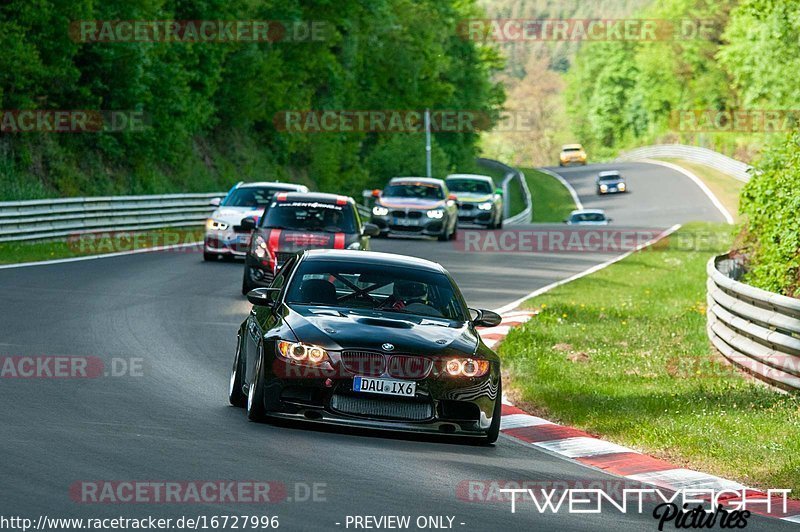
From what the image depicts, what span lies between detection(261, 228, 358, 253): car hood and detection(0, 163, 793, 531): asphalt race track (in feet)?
8.63

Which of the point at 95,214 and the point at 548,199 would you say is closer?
the point at 95,214

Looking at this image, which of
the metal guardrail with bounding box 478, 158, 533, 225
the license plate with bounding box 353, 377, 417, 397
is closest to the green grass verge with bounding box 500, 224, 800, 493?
the license plate with bounding box 353, 377, 417, 397

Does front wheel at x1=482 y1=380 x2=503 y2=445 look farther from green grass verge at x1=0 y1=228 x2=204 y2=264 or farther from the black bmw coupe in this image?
green grass verge at x1=0 y1=228 x2=204 y2=264

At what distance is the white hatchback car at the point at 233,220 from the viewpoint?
28062mm

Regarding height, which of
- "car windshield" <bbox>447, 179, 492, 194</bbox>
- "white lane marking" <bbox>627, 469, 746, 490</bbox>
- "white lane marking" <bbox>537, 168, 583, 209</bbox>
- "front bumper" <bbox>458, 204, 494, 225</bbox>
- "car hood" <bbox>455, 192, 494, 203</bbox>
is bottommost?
"white lane marking" <bbox>537, 168, 583, 209</bbox>

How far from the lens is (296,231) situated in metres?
22.3

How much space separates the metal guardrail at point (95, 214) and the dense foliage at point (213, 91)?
2090mm

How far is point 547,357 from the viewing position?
1623 cm

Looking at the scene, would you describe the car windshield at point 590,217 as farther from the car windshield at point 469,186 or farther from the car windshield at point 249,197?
the car windshield at point 249,197

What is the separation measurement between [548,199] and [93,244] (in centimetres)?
6729

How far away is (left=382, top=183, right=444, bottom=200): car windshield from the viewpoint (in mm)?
40438

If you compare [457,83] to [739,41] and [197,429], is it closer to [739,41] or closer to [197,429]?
[739,41]

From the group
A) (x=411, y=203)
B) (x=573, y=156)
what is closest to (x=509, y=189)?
(x=573, y=156)

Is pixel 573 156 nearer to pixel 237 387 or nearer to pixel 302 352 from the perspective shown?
pixel 237 387
